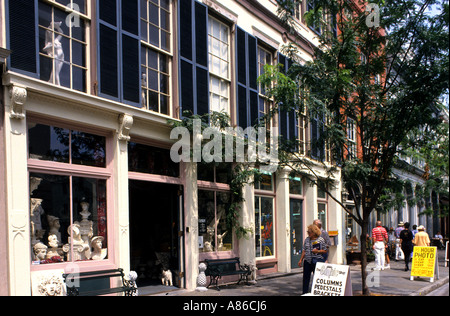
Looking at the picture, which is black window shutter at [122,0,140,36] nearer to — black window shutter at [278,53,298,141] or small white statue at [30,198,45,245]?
small white statue at [30,198,45,245]

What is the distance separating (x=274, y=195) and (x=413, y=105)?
702 centimetres

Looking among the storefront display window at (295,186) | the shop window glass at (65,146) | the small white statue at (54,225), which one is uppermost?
the shop window glass at (65,146)

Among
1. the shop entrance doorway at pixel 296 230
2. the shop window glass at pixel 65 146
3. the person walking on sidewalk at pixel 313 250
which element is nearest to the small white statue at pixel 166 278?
the person walking on sidewalk at pixel 313 250

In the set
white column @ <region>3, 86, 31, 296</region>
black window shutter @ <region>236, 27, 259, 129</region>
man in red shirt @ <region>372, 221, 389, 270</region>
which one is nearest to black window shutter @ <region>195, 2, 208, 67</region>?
black window shutter @ <region>236, 27, 259, 129</region>

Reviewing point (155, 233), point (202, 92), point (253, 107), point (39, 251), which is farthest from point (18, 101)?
point (253, 107)

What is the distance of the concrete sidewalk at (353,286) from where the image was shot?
11788mm

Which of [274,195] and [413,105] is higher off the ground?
[413,105]

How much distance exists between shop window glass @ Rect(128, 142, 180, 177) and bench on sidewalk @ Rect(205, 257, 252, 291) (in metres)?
2.41

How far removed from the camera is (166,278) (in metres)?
11.9

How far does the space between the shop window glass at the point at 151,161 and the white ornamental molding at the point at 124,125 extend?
0.59 metres

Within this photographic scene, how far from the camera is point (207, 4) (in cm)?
1313

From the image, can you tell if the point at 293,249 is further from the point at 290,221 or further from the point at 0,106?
the point at 0,106

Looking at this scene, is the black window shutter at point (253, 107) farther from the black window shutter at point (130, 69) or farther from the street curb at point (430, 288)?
the street curb at point (430, 288)
